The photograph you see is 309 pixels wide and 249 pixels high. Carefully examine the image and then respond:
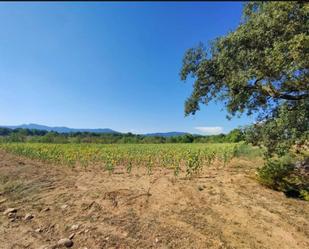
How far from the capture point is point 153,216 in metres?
5.41

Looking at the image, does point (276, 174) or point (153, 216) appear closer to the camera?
point (153, 216)

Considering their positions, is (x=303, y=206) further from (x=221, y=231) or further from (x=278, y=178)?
(x=221, y=231)

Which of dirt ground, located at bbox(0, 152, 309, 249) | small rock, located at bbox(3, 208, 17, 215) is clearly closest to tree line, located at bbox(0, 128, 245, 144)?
dirt ground, located at bbox(0, 152, 309, 249)

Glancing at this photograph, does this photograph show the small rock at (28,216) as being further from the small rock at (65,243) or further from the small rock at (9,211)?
the small rock at (65,243)

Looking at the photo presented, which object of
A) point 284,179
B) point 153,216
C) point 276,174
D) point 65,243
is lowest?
point 65,243

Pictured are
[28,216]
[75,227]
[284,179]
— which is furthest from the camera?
[284,179]

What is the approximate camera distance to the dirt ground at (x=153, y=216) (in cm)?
445

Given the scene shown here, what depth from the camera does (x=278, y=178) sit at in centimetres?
742

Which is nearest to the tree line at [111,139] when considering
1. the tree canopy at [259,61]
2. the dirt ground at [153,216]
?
the tree canopy at [259,61]

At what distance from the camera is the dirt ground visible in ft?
14.6

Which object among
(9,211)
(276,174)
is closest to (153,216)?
(9,211)

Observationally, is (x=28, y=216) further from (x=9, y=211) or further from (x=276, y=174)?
(x=276, y=174)

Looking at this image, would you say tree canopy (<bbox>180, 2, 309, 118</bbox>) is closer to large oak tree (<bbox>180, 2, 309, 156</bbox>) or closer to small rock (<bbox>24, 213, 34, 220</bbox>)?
large oak tree (<bbox>180, 2, 309, 156</bbox>)

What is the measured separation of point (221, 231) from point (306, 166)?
6090mm
